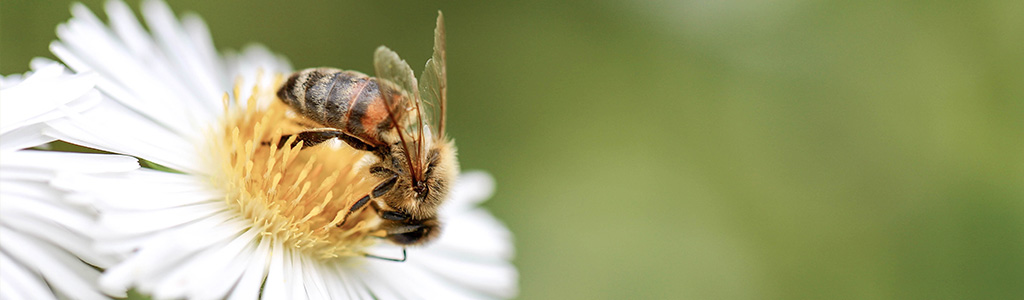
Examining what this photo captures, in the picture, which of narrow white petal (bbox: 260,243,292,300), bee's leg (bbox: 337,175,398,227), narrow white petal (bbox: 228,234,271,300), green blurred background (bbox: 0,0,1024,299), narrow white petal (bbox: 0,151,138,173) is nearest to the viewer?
narrow white petal (bbox: 0,151,138,173)

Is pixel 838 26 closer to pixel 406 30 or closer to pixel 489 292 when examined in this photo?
pixel 406 30

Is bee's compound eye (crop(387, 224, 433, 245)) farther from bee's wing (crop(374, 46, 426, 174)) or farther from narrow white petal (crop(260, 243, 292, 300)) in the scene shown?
narrow white petal (crop(260, 243, 292, 300))

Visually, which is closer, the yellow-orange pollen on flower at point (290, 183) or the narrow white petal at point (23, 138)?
the narrow white petal at point (23, 138)

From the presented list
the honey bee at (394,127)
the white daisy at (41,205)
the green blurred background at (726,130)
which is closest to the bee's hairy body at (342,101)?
the honey bee at (394,127)

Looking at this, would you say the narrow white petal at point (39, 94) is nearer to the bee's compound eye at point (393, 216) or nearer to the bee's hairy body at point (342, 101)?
the bee's hairy body at point (342, 101)

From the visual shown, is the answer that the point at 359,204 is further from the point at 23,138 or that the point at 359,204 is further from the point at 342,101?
the point at 23,138

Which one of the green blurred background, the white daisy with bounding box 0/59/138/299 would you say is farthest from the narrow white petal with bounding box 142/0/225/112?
the green blurred background
